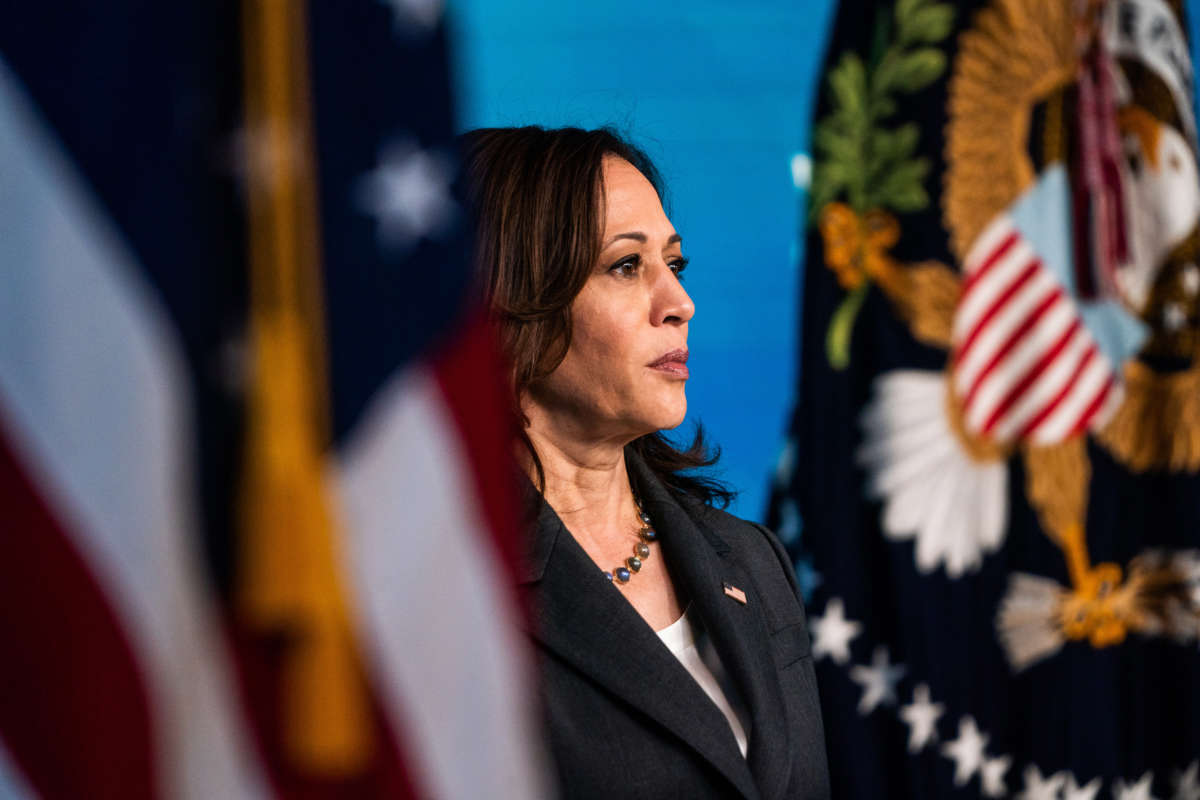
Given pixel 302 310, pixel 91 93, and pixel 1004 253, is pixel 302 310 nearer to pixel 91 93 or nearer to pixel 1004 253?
pixel 91 93

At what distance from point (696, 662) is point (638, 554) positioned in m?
0.18

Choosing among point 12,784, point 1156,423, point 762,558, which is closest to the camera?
point 12,784

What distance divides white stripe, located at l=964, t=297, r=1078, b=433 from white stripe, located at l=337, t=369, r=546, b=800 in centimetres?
92

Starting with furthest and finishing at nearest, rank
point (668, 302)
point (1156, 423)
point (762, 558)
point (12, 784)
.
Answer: point (762, 558) < point (668, 302) < point (1156, 423) < point (12, 784)

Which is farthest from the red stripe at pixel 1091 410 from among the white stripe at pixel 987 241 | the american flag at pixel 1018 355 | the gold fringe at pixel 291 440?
the gold fringe at pixel 291 440

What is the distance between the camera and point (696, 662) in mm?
1577

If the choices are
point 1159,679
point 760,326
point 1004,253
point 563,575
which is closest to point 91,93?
point 563,575

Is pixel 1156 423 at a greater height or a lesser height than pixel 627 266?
lesser

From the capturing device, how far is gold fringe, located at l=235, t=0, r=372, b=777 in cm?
65

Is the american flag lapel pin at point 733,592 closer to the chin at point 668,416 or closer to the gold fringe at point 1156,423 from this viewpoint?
the chin at point 668,416

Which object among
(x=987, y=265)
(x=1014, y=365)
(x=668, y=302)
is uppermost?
(x=668, y=302)

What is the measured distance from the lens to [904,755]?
1464mm

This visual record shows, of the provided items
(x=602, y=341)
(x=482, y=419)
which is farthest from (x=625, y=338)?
(x=482, y=419)

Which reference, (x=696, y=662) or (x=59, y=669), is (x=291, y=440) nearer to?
(x=59, y=669)
